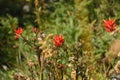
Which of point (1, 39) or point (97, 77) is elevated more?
point (97, 77)

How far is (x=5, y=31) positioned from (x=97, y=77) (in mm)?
2039

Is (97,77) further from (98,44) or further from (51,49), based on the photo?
(98,44)

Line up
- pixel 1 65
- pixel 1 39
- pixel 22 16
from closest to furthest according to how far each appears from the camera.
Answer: pixel 1 65 < pixel 1 39 < pixel 22 16

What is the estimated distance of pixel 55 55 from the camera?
288cm

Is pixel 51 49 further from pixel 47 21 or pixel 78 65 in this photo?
pixel 47 21

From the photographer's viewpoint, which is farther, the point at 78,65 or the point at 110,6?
the point at 110,6

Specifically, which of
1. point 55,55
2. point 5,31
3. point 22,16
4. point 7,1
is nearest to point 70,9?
point 5,31

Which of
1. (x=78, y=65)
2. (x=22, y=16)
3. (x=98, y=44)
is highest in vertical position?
(x=78, y=65)

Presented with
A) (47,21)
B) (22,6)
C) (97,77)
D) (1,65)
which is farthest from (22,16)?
(97,77)

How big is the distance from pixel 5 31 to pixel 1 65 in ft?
1.61

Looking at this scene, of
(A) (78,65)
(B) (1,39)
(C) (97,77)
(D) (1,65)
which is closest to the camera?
(A) (78,65)

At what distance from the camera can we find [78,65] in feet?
9.14

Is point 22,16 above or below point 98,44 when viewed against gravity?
below

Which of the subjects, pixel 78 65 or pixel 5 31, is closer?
pixel 78 65
